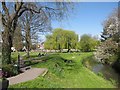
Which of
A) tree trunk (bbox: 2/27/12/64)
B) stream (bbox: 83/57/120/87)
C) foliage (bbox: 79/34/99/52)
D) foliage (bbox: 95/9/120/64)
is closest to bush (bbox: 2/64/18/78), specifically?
tree trunk (bbox: 2/27/12/64)

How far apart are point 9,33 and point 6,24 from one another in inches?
27.1

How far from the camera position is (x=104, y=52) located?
106 feet

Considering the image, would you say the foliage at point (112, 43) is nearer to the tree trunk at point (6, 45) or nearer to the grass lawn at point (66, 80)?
the grass lawn at point (66, 80)

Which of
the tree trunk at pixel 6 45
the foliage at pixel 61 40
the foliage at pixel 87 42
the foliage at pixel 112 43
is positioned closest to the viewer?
the tree trunk at pixel 6 45

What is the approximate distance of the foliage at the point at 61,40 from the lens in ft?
229

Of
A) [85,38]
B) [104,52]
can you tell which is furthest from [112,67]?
[85,38]

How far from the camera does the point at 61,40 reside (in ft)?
236

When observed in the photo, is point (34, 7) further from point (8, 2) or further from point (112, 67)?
point (112, 67)

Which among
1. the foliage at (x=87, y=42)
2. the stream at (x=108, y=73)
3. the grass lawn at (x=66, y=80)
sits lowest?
the stream at (x=108, y=73)

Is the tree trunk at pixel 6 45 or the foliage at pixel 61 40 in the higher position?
the foliage at pixel 61 40

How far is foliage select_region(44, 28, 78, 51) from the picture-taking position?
69.8 metres

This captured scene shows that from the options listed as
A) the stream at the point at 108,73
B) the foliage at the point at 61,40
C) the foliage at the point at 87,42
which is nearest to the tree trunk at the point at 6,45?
the stream at the point at 108,73

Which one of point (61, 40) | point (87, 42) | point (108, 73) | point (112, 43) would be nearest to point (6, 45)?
point (108, 73)

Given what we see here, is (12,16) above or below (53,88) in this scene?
above
